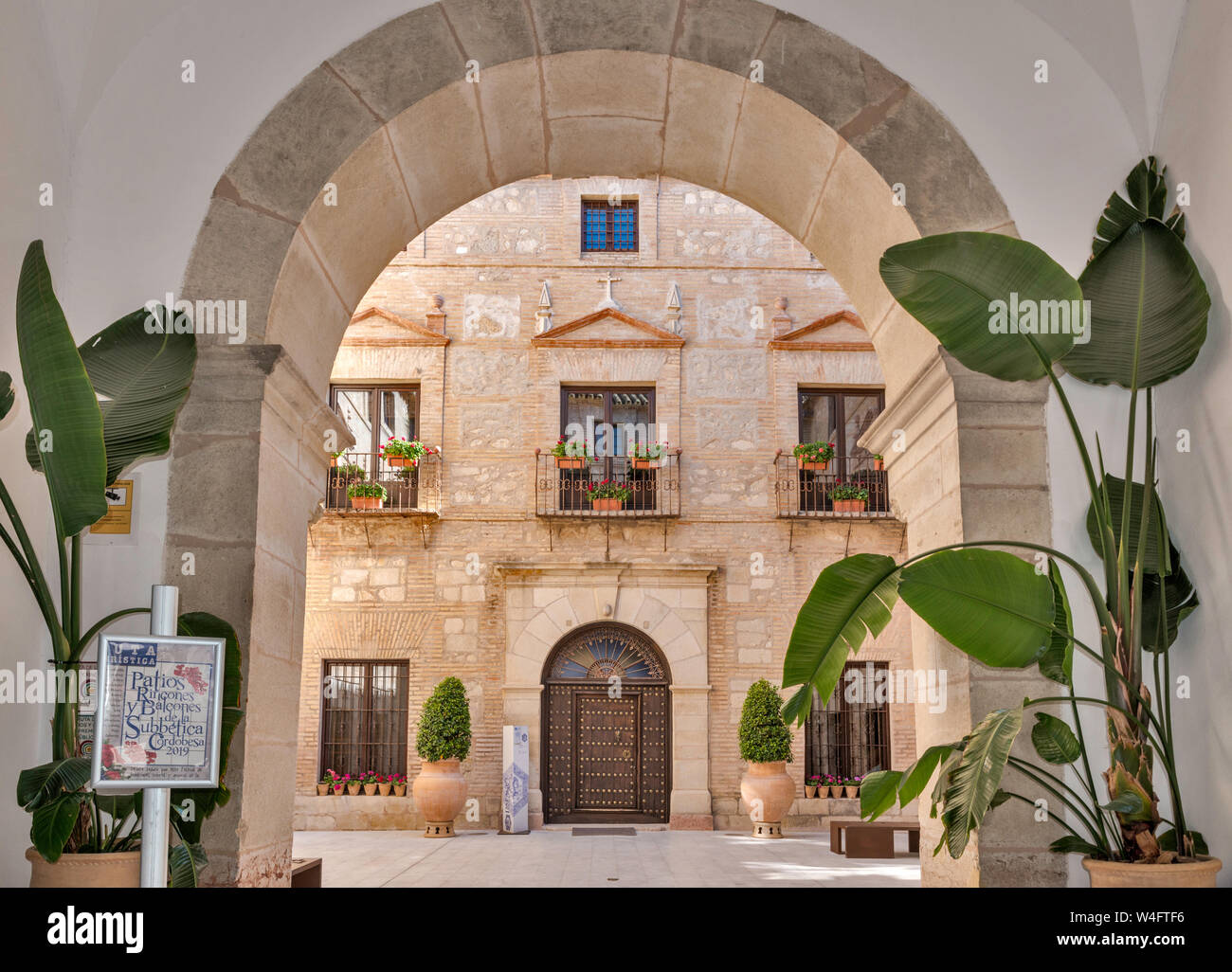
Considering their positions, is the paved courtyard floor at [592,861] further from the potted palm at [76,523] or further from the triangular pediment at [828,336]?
the triangular pediment at [828,336]

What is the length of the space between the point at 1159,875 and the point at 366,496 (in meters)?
11.4

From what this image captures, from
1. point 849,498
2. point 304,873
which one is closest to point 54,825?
point 304,873

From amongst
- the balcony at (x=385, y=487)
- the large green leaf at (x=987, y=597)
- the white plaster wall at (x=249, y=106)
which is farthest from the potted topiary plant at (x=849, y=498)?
the large green leaf at (x=987, y=597)

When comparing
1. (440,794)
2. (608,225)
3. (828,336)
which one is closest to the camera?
(440,794)

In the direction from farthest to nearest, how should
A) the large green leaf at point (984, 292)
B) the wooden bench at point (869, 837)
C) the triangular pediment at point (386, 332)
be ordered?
1. the triangular pediment at point (386, 332)
2. the wooden bench at point (869, 837)
3. the large green leaf at point (984, 292)

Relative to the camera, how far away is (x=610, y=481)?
1400 cm

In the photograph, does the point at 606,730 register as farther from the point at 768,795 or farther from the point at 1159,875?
the point at 1159,875

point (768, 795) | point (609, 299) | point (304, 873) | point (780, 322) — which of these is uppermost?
point (609, 299)

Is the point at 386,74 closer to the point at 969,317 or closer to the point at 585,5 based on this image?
the point at 585,5

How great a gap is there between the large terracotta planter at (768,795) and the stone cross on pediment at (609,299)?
5.96 metres

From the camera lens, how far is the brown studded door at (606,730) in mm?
13578

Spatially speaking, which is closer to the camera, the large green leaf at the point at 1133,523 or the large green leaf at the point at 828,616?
the large green leaf at the point at 828,616
